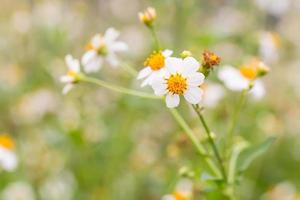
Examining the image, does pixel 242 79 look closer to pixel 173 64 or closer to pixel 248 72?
pixel 248 72

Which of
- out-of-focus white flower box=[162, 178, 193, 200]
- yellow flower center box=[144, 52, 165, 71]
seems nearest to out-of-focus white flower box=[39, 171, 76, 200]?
out-of-focus white flower box=[162, 178, 193, 200]

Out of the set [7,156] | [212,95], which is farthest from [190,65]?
[212,95]

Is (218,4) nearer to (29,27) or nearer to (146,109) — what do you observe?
(29,27)

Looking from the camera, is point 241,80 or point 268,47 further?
point 268,47

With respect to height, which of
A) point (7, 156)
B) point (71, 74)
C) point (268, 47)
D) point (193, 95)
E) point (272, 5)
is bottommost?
point (193, 95)

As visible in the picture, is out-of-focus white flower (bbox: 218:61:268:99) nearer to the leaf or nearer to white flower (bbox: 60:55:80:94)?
the leaf

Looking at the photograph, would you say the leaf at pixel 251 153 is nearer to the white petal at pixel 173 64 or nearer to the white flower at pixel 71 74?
the white petal at pixel 173 64

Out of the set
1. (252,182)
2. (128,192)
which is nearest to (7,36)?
(128,192)
